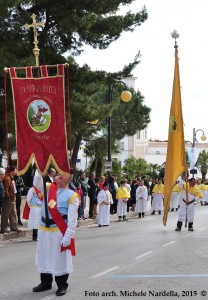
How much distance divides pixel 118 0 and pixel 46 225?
18179 mm

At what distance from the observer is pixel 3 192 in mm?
16312

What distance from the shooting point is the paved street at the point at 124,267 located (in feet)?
28.6

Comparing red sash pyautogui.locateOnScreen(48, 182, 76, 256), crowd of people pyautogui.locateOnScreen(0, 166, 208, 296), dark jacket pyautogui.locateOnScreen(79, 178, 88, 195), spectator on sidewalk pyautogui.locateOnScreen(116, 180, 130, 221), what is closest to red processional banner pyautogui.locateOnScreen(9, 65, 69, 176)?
crowd of people pyautogui.locateOnScreen(0, 166, 208, 296)

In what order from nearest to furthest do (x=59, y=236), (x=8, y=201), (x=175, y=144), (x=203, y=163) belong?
1. (x=59, y=236)
2. (x=8, y=201)
3. (x=175, y=144)
4. (x=203, y=163)

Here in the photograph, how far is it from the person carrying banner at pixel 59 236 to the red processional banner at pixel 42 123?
966mm

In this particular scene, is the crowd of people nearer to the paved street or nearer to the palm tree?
the paved street

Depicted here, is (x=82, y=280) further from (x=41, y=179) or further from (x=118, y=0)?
(x=118, y=0)

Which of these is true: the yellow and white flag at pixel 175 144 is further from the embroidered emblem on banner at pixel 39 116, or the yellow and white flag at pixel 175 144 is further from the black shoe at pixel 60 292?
the black shoe at pixel 60 292

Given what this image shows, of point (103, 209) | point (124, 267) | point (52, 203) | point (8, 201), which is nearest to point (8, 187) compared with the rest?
point (8, 201)

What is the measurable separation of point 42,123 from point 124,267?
10.5ft

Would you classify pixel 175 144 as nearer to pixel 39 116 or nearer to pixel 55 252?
pixel 39 116

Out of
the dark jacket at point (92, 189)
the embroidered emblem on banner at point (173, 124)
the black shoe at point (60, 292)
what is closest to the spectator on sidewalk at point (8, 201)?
the embroidered emblem on banner at point (173, 124)

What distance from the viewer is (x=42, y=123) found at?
984cm

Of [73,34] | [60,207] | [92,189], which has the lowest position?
[92,189]
